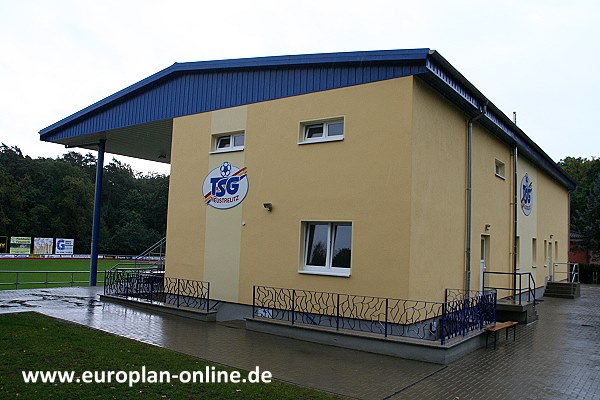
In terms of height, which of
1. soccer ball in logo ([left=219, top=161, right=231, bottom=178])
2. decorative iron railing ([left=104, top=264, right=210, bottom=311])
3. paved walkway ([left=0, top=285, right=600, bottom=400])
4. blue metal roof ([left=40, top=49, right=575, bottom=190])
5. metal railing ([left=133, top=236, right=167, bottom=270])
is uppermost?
blue metal roof ([left=40, top=49, right=575, bottom=190])

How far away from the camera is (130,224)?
65.8 meters

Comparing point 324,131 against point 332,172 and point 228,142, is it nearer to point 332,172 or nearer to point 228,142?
point 332,172

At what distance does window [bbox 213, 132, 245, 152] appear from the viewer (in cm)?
1306

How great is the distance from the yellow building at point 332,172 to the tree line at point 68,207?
4983 cm

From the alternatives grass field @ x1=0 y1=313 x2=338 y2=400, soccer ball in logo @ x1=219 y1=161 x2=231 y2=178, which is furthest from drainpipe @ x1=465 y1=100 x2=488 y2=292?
grass field @ x1=0 y1=313 x2=338 y2=400

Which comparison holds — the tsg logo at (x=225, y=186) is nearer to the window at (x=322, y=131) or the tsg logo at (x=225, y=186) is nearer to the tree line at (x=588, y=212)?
the window at (x=322, y=131)

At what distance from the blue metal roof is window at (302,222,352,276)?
315 centimetres

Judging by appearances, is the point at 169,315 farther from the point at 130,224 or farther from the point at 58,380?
the point at 130,224

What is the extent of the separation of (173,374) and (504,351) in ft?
21.1

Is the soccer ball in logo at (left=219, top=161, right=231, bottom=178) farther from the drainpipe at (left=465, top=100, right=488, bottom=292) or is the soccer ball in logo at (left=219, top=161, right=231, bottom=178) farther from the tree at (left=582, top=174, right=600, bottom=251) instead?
the tree at (left=582, top=174, right=600, bottom=251)

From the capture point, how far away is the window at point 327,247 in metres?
10.7

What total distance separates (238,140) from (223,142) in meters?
0.59

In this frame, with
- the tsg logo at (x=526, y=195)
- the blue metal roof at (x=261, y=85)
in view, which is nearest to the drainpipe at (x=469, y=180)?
the blue metal roof at (x=261, y=85)

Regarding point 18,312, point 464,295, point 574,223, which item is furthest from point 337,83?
point 574,223
